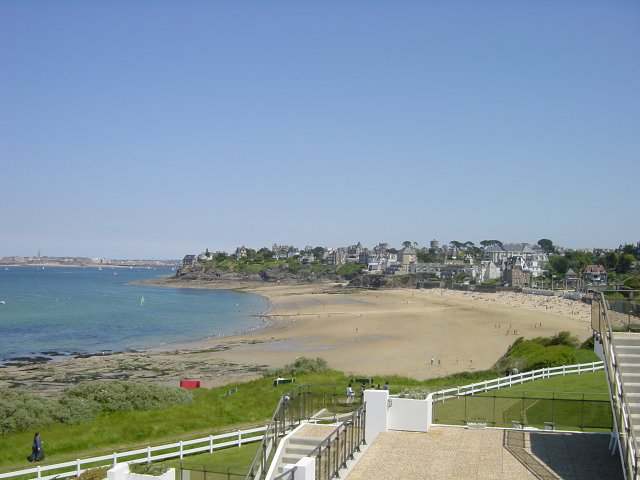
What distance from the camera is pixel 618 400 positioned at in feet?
39.8

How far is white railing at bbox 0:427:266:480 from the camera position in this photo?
49.6 ft

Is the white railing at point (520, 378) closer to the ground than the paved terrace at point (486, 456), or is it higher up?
closer to the ground

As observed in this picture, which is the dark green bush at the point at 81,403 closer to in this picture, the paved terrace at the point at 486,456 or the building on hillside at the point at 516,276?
the paved terrace at the point at 486,456

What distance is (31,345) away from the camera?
5638 cm

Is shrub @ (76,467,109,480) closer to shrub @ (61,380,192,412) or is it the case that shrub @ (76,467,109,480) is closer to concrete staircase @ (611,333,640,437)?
concrete staircase @ (611,333,640,437)

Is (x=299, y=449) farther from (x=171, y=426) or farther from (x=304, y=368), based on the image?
(x=304, y=368)

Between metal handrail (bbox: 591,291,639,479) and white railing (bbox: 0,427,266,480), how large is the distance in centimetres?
→ 875

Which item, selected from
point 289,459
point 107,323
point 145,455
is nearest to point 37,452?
point 145,455

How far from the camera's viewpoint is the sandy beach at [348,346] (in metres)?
41.4

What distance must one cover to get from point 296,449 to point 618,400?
19.6 feet

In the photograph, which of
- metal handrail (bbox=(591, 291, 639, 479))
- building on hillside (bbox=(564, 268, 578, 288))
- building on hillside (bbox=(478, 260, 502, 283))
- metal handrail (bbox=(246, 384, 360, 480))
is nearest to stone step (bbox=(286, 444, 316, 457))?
metal handrail (bbox=(246, 384, 360, 480))

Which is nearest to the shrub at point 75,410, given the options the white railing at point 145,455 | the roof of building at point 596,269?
the white railing at point 145,455

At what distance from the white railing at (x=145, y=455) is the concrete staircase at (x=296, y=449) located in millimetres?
4011

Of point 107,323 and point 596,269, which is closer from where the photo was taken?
point 107,323
